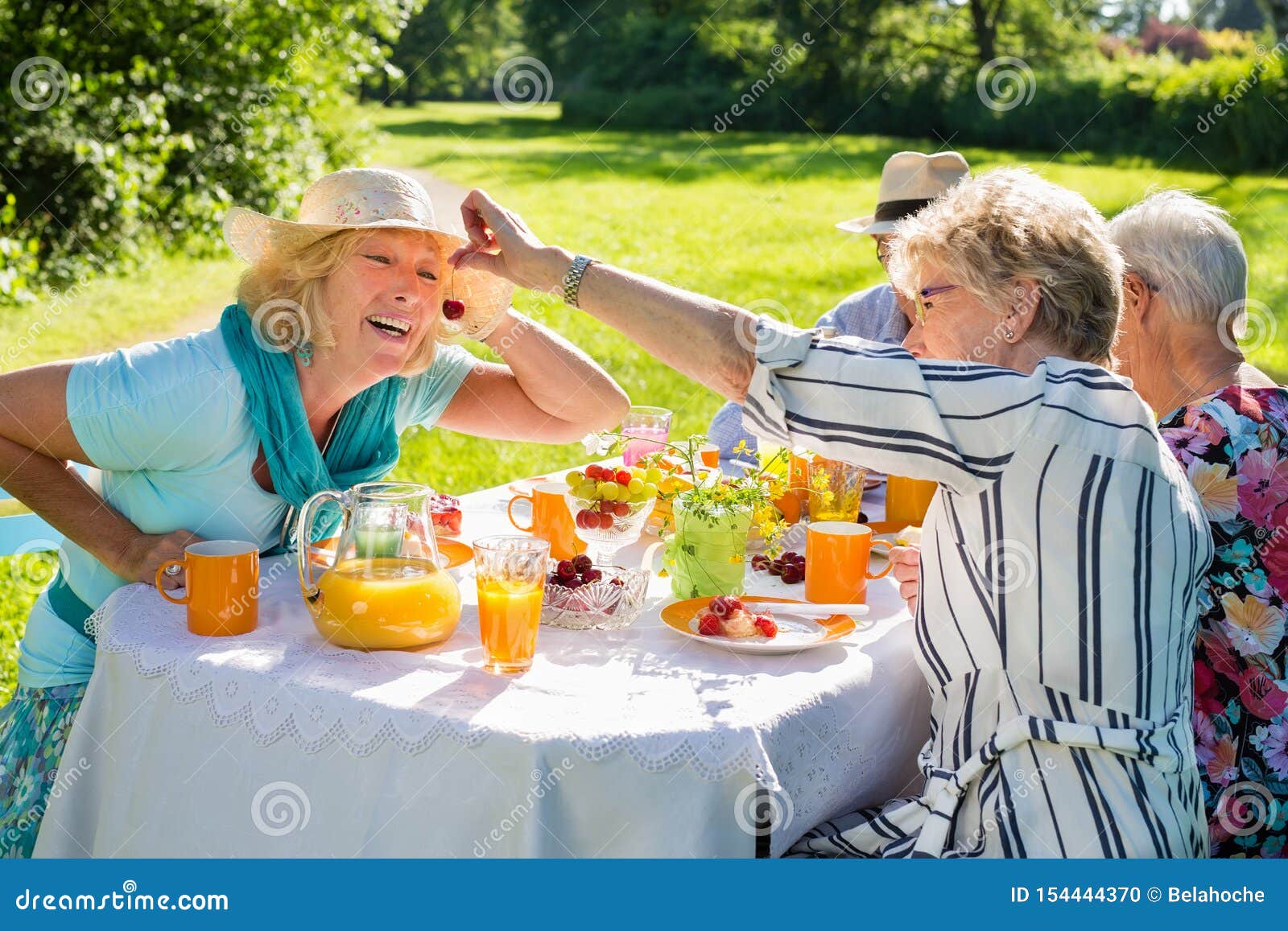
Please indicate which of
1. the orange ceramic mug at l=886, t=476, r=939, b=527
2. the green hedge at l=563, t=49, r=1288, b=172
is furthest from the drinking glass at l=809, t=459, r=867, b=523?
the green hedge at l=563, t=49, r=1288, b=172

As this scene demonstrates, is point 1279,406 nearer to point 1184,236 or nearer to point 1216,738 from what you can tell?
point 1184,236

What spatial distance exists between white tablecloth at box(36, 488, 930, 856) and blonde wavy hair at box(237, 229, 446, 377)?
22.3 inches

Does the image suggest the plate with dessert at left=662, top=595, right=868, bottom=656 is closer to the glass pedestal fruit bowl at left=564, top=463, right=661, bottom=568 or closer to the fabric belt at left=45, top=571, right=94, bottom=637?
the glass pedestal fruit bowl at left=564, top=463, right=661, bottom=568

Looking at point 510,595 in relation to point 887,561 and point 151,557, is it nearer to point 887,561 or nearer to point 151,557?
point 151,557

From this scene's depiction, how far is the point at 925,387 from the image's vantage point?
1.75 metres

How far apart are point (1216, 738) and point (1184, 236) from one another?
1.00 metres

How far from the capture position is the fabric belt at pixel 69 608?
2.38 meters

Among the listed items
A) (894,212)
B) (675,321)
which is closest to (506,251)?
(675,321)

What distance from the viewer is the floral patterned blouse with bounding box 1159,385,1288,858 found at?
89.0 inches

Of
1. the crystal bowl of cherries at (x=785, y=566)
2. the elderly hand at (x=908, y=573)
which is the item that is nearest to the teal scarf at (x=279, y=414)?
the crystal bowl of cherries at (x=785, y=566)

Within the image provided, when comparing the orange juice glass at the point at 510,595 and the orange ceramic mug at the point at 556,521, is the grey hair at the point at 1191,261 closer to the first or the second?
the orange ceramic mug at the point at 556,521

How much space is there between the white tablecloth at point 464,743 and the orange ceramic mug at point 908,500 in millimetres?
660

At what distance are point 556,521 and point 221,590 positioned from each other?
0.76 m
